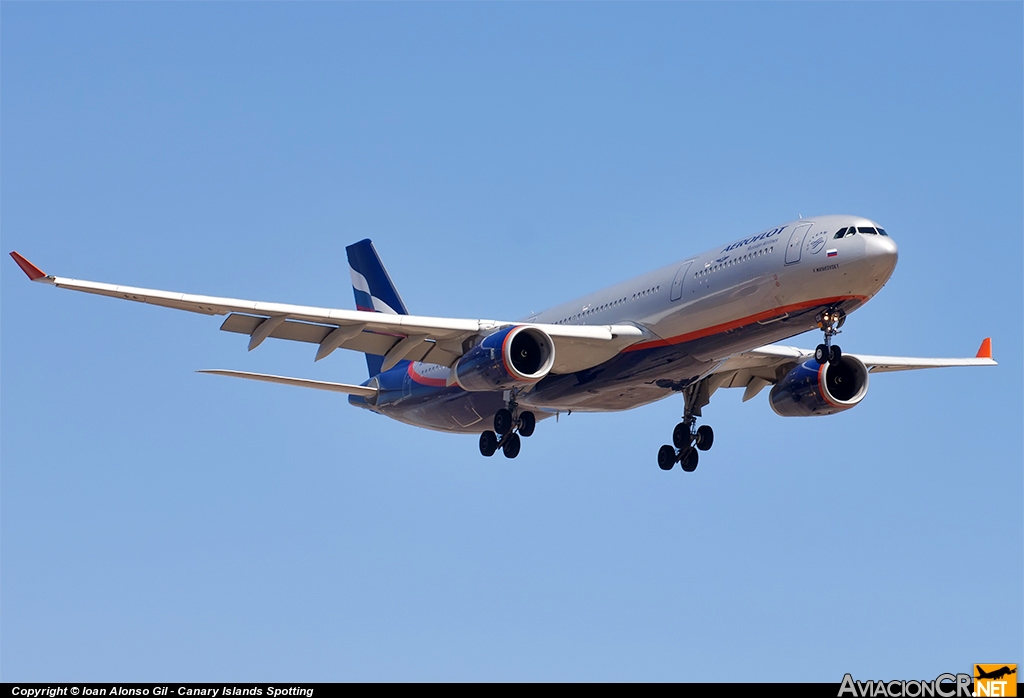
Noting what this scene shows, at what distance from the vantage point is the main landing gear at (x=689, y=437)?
40188mm

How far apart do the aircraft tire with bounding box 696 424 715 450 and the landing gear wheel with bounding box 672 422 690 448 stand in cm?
32

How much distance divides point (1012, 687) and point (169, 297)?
19959 mm

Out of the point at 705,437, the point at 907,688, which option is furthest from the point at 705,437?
the point at 907,688

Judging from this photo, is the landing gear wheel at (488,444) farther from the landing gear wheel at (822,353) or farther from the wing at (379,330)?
the landing gear wheel at (822,353)

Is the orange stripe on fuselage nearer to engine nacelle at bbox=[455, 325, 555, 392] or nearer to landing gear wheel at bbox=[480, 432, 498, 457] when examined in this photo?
engine nacelle at bbox=[455, 325, 555, 392]

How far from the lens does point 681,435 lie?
40312 millimetres

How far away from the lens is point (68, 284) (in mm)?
30297

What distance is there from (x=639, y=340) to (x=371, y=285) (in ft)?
45.6

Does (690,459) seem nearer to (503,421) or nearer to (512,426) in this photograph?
(512,426)

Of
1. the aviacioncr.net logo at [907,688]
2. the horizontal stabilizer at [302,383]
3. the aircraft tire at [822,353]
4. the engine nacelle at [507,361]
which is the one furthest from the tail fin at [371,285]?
the aviacioncr.net logo at [907,688]

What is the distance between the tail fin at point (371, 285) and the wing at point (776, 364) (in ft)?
36.5

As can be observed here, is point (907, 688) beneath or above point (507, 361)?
beneath

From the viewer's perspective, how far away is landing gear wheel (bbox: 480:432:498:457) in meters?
38.6

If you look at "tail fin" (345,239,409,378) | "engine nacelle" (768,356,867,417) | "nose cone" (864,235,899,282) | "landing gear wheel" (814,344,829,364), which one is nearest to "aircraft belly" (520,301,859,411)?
"landing gear wheel" (814,344,829,364)
